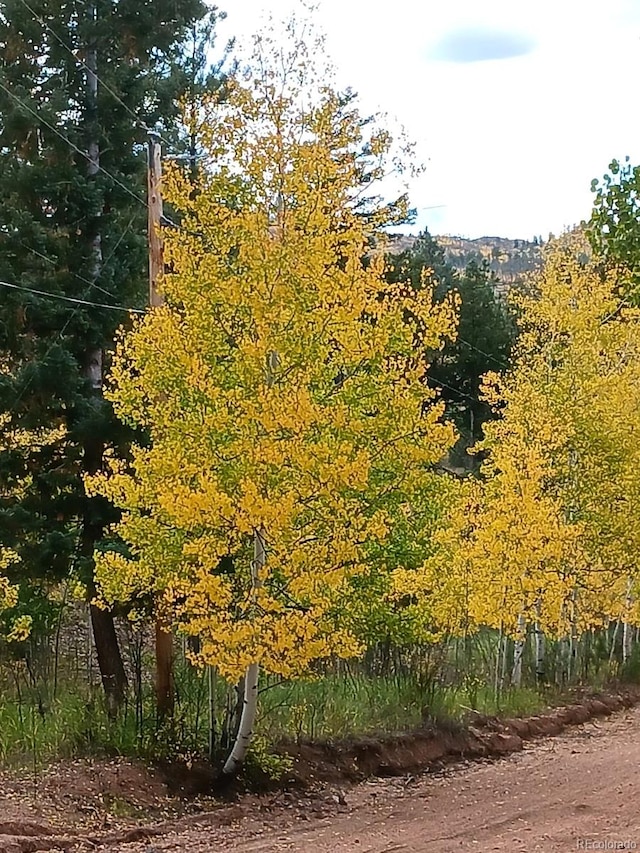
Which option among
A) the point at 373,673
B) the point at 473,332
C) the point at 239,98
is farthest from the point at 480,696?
the point at 473,332

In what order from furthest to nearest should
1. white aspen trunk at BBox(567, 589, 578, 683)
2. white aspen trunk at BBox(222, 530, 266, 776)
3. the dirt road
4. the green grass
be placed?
white aspen trunk at BBox(567, 589, 578, 683)
the green grass
white aspen trunk at BBox(222, 530, 266, 776)
the dirt road

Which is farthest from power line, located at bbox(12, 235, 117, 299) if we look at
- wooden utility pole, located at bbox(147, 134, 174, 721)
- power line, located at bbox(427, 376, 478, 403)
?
power line, located at bbox(427, 376, 478, 403)

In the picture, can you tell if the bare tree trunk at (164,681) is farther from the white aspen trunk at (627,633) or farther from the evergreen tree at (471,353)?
the evergreen tree at (471,353)

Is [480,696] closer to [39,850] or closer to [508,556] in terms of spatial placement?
[508,556]

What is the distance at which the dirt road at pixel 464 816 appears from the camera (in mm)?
7844

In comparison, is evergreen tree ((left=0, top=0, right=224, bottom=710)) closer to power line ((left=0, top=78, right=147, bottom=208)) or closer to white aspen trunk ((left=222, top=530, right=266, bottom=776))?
power line ((left=0, top=78, right=147, bottom=208))

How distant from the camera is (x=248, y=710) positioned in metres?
9.24

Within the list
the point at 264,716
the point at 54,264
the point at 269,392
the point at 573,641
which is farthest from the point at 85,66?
the point at 573,641

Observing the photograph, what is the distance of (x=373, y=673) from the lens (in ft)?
47.5

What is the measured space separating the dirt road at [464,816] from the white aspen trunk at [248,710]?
1.77ft

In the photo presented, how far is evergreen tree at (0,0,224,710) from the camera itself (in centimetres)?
1229

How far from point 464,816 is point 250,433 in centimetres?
411

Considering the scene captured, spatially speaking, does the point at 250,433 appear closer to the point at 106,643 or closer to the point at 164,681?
the point at 164,681

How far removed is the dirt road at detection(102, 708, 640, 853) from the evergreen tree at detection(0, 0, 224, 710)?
149 inches
